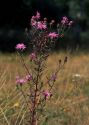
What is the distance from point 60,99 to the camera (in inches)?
275

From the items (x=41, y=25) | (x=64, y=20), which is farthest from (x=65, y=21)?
(x=41, y=25)

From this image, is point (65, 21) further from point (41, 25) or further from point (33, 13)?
point (33, 13)

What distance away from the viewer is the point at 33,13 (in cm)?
2095

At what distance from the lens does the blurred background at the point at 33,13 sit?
20.0 metres

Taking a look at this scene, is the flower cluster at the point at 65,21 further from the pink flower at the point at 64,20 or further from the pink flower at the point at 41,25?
the pink flower at the point at 41,25

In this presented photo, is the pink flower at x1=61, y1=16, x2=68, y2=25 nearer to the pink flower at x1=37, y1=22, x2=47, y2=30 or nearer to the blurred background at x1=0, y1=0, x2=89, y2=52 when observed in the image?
the pink flower at x1=37, y1=22, x2=47, y2=30

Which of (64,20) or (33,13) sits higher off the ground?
(33,13)

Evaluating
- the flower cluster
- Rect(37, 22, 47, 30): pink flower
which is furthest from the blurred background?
Rect(37, 22, 47, 30): pink flower

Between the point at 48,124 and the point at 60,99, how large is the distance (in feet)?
3.32

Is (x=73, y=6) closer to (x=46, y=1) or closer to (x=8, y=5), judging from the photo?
(x=46, y=1)

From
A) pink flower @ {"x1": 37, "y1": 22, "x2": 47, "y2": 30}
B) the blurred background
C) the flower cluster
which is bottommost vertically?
pink flower @ {"x1": 37, "y1": 22, "x2": 47, "y2": 30}

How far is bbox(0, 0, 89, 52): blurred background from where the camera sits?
20.0 meters

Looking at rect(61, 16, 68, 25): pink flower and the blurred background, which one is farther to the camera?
the blurred background

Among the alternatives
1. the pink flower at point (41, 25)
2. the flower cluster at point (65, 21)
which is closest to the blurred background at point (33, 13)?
the flower cluster at point (65, 21)
